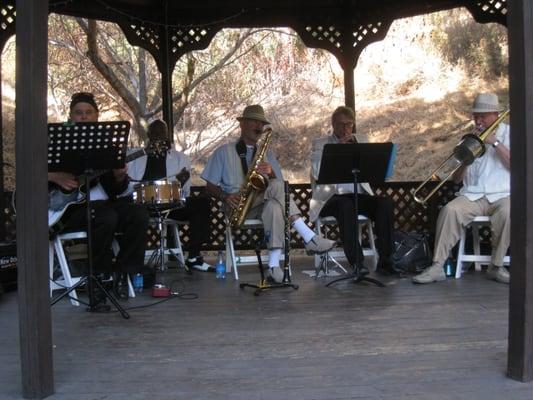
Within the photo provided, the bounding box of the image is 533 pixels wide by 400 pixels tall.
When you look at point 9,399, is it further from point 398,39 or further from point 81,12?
point 398,39

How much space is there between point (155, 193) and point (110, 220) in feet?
2.24

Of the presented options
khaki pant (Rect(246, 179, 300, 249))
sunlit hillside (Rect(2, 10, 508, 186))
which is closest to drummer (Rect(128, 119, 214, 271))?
khaki pant (Rect(246, 179, 300, 249))

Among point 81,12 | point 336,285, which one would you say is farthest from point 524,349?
point 81,12

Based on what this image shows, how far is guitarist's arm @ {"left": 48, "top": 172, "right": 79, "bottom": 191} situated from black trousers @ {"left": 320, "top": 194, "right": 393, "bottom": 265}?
2.17m

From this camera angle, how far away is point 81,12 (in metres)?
6.29

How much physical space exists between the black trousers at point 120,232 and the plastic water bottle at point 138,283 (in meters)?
0.33

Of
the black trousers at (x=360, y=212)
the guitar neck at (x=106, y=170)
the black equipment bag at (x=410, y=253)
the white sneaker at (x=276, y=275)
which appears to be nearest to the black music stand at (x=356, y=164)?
the black trousers at (x=360, y=212)

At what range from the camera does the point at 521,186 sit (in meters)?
2.52

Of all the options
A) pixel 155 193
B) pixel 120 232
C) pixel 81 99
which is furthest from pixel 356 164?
pixel 81 99

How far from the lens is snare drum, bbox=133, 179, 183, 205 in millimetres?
4947

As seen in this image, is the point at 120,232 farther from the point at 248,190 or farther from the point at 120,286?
the point at 248,190

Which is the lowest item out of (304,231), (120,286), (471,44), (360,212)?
(120,286)

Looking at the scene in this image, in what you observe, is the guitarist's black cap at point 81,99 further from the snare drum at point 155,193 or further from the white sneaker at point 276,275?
the white sneaker at point 276,275

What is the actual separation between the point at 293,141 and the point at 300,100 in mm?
1459
